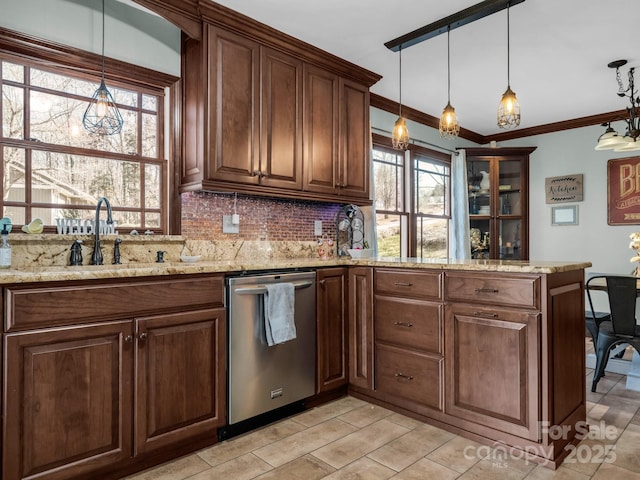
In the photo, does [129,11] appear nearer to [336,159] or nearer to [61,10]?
[61,10]

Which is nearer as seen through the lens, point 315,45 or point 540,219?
point 315,45

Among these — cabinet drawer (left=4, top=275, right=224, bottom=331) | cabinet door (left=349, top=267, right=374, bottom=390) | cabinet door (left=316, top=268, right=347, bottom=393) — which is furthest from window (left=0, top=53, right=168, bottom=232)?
cabinet door (left=349, top=267, right=374, bottom=390)

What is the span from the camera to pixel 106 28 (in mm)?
2613

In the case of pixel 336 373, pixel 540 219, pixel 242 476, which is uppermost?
pixel 540 219

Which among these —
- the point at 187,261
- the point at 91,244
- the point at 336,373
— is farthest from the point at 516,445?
the point at 91,244

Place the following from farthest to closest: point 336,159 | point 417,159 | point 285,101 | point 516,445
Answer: point 417,159 < point 336,159 < point 285,101 < point 516,445

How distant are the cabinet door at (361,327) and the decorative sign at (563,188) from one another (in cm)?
375

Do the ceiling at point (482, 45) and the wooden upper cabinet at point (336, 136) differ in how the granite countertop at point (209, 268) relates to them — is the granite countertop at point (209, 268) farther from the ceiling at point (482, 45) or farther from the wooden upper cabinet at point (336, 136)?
the ceiling at point (482, 45)

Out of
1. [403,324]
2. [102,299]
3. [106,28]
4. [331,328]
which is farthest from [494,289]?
[106,28]

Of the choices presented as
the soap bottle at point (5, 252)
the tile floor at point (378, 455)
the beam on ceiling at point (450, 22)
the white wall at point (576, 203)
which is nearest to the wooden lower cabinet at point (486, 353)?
the tile floor at point (378, 455)

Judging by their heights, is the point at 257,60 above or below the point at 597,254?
above

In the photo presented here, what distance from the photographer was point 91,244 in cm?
246

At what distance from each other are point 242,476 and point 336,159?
239 centimetres

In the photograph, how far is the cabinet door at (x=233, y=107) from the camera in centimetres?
271
